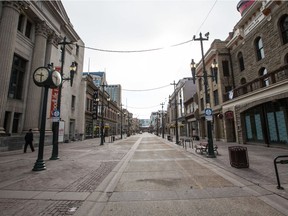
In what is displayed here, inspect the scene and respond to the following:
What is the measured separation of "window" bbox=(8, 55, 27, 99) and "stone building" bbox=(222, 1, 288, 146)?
24.8 metres

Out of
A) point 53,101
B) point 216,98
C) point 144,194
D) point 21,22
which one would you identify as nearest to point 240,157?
point 144,194

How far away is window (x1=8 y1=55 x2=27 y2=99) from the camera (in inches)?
699

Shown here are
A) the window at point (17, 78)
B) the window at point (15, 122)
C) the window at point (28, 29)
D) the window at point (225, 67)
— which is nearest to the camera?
the window at point (17, 78)

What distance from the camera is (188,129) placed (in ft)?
143

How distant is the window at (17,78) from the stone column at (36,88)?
850 millimetres

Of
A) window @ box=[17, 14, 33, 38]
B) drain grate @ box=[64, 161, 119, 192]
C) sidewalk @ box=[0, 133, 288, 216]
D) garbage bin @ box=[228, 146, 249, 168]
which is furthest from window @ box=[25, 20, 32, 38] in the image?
garbage bin @ box=[228, 146, 249, 168]

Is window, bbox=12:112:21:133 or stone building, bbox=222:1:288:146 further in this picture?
window, bbox=12:112:21:133

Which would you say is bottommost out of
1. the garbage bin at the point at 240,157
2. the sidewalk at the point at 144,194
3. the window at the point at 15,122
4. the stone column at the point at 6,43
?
the sidewalk at the point at 144,194

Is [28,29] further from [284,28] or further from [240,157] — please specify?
[284,28]

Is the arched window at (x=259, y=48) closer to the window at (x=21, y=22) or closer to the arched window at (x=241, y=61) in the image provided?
the arched window at (x=241, y=61)

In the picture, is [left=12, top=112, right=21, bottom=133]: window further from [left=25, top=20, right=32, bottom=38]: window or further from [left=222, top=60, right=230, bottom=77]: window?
[left=222, top=60, right=230, bottom=77]: window

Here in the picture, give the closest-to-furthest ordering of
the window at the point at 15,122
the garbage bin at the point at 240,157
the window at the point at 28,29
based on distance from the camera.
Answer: the garbage bin at the point at 240,157
the window at the point at 15,122
the window at the point at 28,29

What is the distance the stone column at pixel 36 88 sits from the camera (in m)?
19.0

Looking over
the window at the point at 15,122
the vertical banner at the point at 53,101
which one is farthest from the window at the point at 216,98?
the window at the point at 15,122
